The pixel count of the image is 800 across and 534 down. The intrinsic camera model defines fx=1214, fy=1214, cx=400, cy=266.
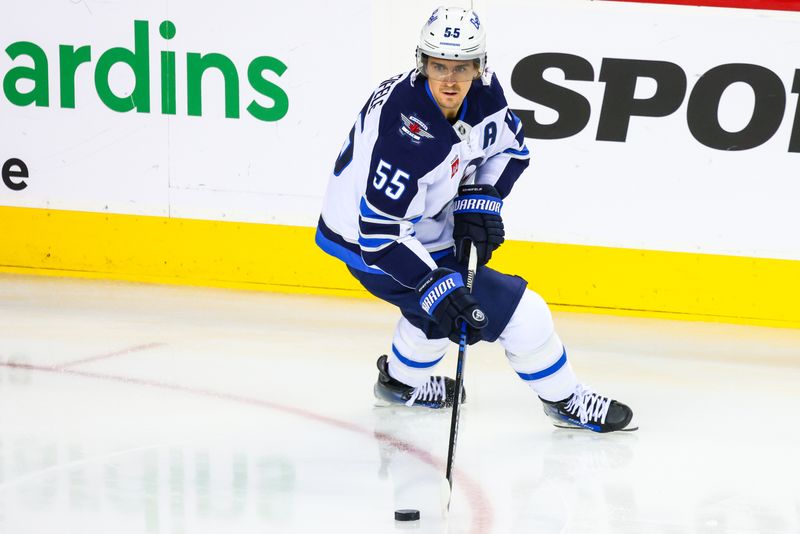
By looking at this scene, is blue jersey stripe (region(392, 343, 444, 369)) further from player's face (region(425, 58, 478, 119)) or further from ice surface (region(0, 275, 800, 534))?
player's face (region(425, 58, 478, 119))

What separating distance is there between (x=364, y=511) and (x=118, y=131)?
261 cm

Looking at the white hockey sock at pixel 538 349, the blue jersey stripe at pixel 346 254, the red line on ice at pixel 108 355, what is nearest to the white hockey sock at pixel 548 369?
the white hockey sock at pixel 538 349

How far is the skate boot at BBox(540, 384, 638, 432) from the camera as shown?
326 centimetres

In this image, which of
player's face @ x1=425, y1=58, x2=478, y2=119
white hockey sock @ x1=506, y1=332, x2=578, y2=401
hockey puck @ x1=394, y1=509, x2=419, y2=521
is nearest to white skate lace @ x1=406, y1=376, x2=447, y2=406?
white hockey sock @ x1=506, y1=332, x2=578, y2=401

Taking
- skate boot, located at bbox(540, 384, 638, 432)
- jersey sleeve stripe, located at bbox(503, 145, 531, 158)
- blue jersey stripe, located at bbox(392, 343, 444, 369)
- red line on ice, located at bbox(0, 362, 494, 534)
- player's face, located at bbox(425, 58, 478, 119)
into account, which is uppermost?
player's face, located at bbox(425, 58, 478, 119)

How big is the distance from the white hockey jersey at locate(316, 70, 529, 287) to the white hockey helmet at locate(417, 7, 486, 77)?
0.38 feet

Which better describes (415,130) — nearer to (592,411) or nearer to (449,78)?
(449,78)

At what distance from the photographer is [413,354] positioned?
10.9 feet

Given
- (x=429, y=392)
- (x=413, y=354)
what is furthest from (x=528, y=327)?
(x=429, y=392)

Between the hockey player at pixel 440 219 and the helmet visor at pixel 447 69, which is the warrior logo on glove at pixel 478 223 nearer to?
the hockey player at pixel 440 219

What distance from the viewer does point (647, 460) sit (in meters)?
3.11

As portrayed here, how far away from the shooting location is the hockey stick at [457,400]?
2.67 metres

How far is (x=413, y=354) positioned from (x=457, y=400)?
474mm

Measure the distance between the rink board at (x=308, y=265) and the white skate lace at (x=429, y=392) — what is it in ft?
4.06
